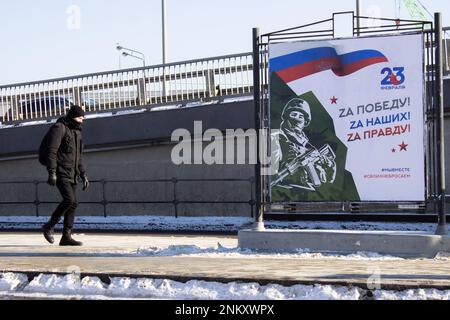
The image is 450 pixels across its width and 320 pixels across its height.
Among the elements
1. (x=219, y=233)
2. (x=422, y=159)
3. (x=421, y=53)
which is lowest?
(x=219, y=233)

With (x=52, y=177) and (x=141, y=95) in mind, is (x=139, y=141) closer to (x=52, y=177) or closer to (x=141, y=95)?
(x=141, y=95)

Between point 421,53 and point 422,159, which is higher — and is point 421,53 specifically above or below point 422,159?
above

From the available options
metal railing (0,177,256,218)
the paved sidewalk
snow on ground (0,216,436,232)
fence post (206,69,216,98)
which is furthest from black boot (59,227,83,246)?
fence post (206,69,216,98)

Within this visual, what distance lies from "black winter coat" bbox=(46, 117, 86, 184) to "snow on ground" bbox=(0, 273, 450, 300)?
259 cm

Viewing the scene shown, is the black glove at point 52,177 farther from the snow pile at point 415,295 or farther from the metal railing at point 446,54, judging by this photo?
the metal railing at point 446,54

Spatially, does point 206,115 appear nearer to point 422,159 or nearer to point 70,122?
point 70,122

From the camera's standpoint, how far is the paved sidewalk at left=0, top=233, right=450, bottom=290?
8.48 metres

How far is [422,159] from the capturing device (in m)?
10.9

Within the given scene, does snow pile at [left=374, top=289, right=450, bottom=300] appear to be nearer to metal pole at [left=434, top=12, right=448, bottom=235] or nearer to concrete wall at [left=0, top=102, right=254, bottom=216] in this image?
metal pole at [left=434, top=12, right=448, bottom=235]

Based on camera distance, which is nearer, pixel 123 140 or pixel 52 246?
pixel 52 246

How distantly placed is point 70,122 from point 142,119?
935 centimetres

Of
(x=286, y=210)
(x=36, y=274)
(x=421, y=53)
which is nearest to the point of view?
(x=36, y=274)

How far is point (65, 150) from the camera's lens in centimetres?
1171

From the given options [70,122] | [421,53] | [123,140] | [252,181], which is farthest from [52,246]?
[123,140]
